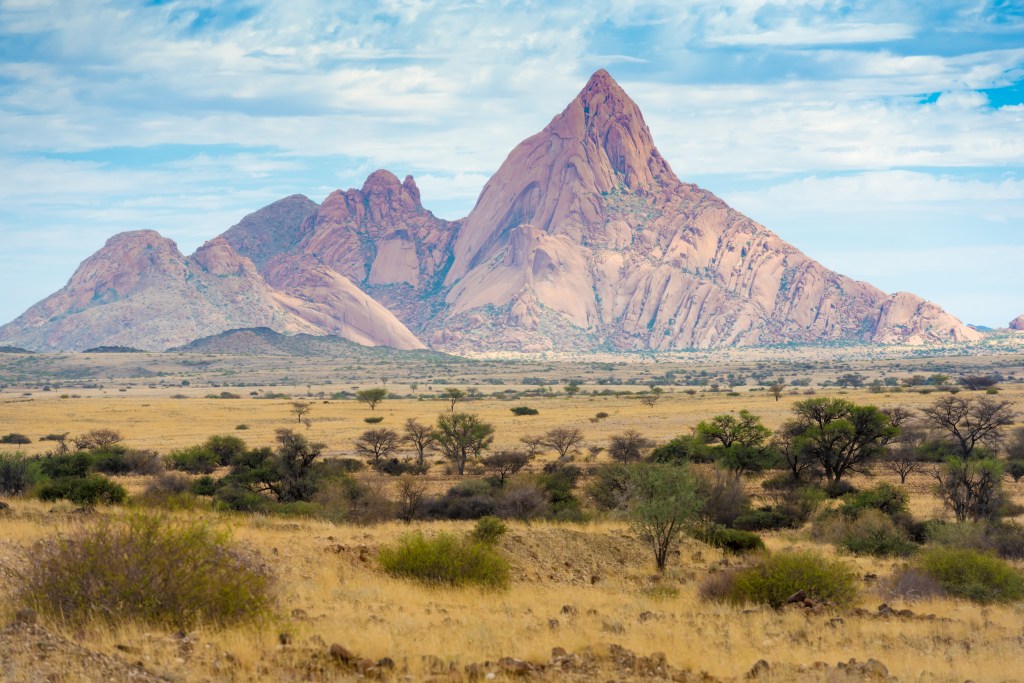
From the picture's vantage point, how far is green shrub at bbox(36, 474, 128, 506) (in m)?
26.8

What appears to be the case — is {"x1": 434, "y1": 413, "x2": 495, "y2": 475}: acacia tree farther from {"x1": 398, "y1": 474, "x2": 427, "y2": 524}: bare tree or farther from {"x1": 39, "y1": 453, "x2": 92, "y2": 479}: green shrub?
{"x1": 39, "y1": 453, "x2": 92, "y2": 479}: green shrub

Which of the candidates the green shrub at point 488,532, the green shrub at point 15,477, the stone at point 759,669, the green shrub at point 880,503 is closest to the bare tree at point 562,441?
the green shrub at point 880,503

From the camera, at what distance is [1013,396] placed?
80.3m

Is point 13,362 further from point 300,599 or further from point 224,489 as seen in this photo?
point 300,599

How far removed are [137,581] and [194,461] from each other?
33.9 m

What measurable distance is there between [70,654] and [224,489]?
77.0 ft

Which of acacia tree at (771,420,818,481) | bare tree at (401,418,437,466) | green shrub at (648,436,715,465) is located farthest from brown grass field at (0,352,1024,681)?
bare tree at (401,418,437,466)

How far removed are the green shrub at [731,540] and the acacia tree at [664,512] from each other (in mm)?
1826

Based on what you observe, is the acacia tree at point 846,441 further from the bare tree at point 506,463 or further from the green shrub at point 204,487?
the green shrub at point 204,487

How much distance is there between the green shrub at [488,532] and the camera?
65.9 feet

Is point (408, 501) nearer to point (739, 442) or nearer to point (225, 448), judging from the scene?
point (739, 442)

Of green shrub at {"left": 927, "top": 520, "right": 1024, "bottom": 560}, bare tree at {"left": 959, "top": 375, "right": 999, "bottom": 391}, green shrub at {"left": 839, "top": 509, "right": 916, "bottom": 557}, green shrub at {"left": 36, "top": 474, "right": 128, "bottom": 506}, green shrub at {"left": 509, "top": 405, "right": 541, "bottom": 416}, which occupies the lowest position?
green shrub at {"left": 839, "top": 509, "right": 916, "bottom": 557}

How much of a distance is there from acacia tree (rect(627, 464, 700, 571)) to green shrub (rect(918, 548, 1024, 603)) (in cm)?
518

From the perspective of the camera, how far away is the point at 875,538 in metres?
24.7
